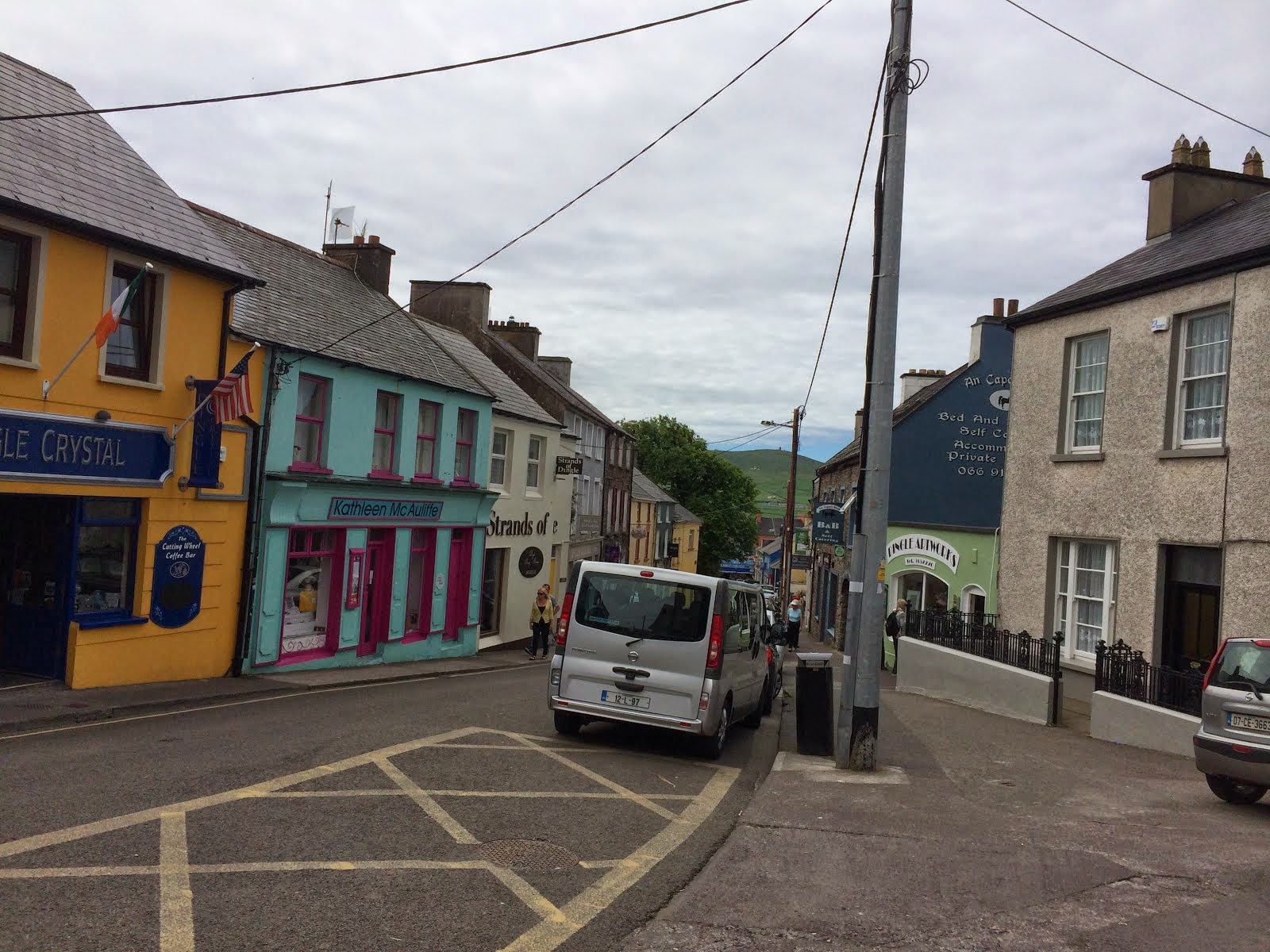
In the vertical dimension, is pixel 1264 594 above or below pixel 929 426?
below

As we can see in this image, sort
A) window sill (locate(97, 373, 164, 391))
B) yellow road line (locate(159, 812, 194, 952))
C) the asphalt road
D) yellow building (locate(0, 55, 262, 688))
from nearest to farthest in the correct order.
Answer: yellow road line (locate(159, 812, 194, 952)) < the asphalt road < yellow building (locate(0, 55, 262, 688)) < window sill (locate(97, 373, 164, 391))

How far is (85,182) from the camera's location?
1385cm

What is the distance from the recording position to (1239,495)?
13.7 meters

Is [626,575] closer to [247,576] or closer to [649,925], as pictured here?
[649,925]

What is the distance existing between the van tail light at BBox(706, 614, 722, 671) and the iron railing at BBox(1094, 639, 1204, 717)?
5.97 metres

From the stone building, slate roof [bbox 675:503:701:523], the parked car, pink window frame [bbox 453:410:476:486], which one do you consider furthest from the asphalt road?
slate roof [bbox 675:503:701:523]

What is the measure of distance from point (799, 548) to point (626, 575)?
61752 mm

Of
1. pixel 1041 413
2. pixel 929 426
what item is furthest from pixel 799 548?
pixel 1041 413

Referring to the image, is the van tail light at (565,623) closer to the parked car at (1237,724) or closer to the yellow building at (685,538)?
the parked car at (1237,724)

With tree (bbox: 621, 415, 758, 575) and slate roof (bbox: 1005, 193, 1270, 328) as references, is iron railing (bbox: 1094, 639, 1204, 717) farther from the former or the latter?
tree (bbox: 621, 415, 758, 575)

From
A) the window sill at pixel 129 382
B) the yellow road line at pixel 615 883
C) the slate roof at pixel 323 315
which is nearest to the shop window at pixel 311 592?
the slate roof at pixel 323 315

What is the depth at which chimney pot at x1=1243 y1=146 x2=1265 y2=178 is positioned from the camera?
1822cm

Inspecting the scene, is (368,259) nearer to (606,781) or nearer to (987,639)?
(987,639)

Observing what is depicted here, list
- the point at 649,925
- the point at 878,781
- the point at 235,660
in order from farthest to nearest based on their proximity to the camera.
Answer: the point at 235,660, the point at 878,781, the point at 649,925
